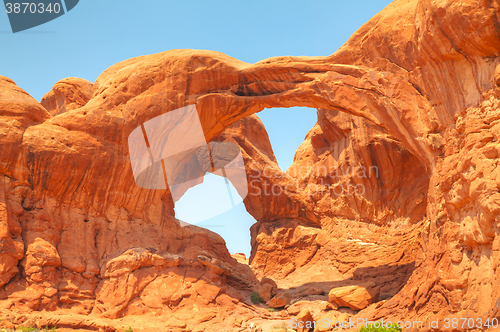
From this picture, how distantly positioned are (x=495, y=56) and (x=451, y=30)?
3.87 feet

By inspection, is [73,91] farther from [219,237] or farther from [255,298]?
[255,298]

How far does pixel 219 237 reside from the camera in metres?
16.2

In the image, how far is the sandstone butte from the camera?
354 inches

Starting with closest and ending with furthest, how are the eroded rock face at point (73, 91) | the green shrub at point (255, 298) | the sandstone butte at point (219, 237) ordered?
the sandstone butte at point (219, 237)
the green shrub at point (255, 298)
the eroded rock face at point (73, 91)

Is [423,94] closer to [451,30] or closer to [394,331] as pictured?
[451,30]

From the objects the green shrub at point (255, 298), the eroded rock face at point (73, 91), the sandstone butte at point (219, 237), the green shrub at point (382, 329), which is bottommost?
the green shrub at point (382, 329)

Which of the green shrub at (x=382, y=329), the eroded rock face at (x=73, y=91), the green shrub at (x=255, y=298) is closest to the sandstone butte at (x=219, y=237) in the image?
the green shrub at (x=255, y=298)

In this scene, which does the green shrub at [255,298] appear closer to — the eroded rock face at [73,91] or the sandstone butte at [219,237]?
the sandstone butte at [219,237]

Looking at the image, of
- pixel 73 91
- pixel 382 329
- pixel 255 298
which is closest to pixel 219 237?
pixel 255 298

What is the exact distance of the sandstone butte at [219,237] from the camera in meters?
8.99

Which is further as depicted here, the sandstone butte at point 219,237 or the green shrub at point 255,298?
the green shrub at point 255,298

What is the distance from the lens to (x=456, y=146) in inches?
387

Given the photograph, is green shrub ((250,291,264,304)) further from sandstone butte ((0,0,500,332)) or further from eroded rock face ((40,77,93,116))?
eroded rock face ((40,77,93,116))

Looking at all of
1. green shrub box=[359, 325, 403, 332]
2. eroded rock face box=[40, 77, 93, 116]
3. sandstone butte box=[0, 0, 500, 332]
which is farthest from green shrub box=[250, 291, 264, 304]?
eroded rock face box=[40, 77, 93, 116]
